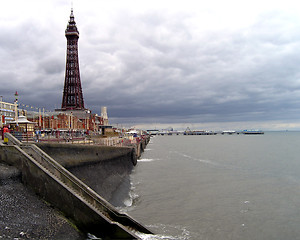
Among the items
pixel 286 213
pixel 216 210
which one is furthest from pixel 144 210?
pixel 286 213

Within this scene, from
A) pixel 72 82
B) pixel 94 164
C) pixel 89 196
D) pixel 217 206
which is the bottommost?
pixel 217 206

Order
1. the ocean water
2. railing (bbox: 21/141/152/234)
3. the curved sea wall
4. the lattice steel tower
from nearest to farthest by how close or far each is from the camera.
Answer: railing (bbox: 21/141/152/234) → the ocean water → the curved sea wall → the lattice steel tower

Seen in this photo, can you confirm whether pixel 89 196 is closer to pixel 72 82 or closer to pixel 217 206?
pixel 217 206

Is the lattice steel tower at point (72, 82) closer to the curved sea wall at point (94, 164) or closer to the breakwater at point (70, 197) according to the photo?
the curved sea wall at point (94, 164)

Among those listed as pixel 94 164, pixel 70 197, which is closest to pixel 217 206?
pixel 94 164

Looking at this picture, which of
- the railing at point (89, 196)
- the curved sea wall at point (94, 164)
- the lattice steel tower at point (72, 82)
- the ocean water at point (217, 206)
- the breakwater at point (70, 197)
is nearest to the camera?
the breakwater at point (70, 197)

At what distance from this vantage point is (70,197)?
9742 mm

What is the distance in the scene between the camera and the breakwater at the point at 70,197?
9562 mm

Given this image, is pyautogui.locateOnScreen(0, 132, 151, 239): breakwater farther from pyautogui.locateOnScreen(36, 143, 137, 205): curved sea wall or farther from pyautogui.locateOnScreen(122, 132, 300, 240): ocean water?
pyautogui.locateOnScreen(36, 143, 137, 205): curved sea wall

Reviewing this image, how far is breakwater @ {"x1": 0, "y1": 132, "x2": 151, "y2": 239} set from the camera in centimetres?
956

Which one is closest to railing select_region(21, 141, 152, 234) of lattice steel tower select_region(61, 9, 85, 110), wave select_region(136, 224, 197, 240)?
wave select_region(136, 224, 197, 240)

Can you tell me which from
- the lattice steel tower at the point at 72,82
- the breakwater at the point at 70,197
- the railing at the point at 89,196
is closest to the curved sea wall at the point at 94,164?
the railing at the point at 89,196

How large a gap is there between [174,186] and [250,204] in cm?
652

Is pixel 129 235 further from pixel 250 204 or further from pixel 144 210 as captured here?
pixel 250 204
